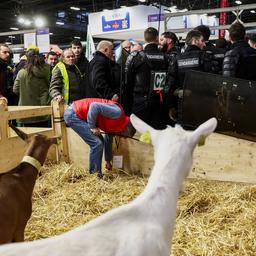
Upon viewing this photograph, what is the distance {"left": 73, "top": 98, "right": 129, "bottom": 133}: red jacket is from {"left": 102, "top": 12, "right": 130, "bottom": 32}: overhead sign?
7.56 meters

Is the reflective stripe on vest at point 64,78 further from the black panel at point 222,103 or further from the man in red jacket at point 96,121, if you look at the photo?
the black panel at point 222,103

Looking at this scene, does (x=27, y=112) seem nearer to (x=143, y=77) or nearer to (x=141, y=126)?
(x=143, y=77)

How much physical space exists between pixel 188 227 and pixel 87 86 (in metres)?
2.72

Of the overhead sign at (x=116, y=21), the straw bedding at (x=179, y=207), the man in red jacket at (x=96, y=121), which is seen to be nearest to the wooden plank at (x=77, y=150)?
the straw bedding at (x=179, y=207)

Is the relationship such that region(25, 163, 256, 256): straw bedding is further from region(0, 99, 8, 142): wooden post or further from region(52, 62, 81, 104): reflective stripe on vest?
region(52, 62, 81, 104): reflective stripe on vest

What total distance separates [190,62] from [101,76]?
119 centimetres

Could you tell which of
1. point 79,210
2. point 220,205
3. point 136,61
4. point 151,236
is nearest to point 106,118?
point 136,61

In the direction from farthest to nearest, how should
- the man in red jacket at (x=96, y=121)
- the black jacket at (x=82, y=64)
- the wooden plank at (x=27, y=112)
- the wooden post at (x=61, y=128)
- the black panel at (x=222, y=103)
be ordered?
the black jacket at (x=82, y=64) < the wooden post at (x=61, y=128) < the wooden plank at (x=27, y=112) < the man in red jacket at (x=96, y=121) < the black panel at (x=222, y=103)

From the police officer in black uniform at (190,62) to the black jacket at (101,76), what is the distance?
35.6 inches

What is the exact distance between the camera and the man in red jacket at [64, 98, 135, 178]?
5.34 meters

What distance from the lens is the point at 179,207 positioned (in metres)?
4.63

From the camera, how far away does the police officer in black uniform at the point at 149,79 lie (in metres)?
5.53

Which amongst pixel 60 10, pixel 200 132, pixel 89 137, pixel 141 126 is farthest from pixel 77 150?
pixel 60 10

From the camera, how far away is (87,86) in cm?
606
